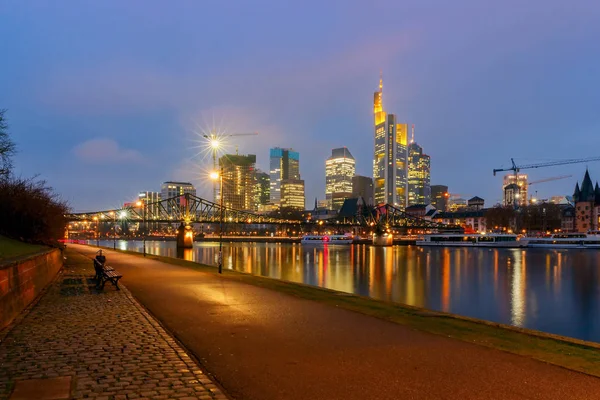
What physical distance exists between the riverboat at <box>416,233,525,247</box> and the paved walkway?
331 feet

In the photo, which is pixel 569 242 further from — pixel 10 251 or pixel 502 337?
pixel 10 251

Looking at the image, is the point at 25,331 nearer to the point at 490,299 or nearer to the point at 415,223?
the point at 490,299

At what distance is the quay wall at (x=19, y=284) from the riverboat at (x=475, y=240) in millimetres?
102416

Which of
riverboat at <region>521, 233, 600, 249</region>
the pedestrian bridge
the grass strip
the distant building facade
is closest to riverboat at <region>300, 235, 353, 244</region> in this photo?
the pedestrian bridge

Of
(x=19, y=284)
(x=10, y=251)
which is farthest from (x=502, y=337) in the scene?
(x=10, y=251)

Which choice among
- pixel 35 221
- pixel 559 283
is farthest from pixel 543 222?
pixel 35 221

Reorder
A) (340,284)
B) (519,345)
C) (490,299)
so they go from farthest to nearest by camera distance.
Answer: (340,284) → (490,299) → (519,345)

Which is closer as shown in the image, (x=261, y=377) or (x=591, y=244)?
(x=261, y=377)

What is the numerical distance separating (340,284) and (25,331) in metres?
26.9

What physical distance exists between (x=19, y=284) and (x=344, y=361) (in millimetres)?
8850

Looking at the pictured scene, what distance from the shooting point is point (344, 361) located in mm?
7758

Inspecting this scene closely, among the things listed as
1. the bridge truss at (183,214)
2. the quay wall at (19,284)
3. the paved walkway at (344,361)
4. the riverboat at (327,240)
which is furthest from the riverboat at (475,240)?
the quay wall at (19,284)

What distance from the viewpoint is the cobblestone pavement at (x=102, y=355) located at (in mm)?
6215

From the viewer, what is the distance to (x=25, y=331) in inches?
374
